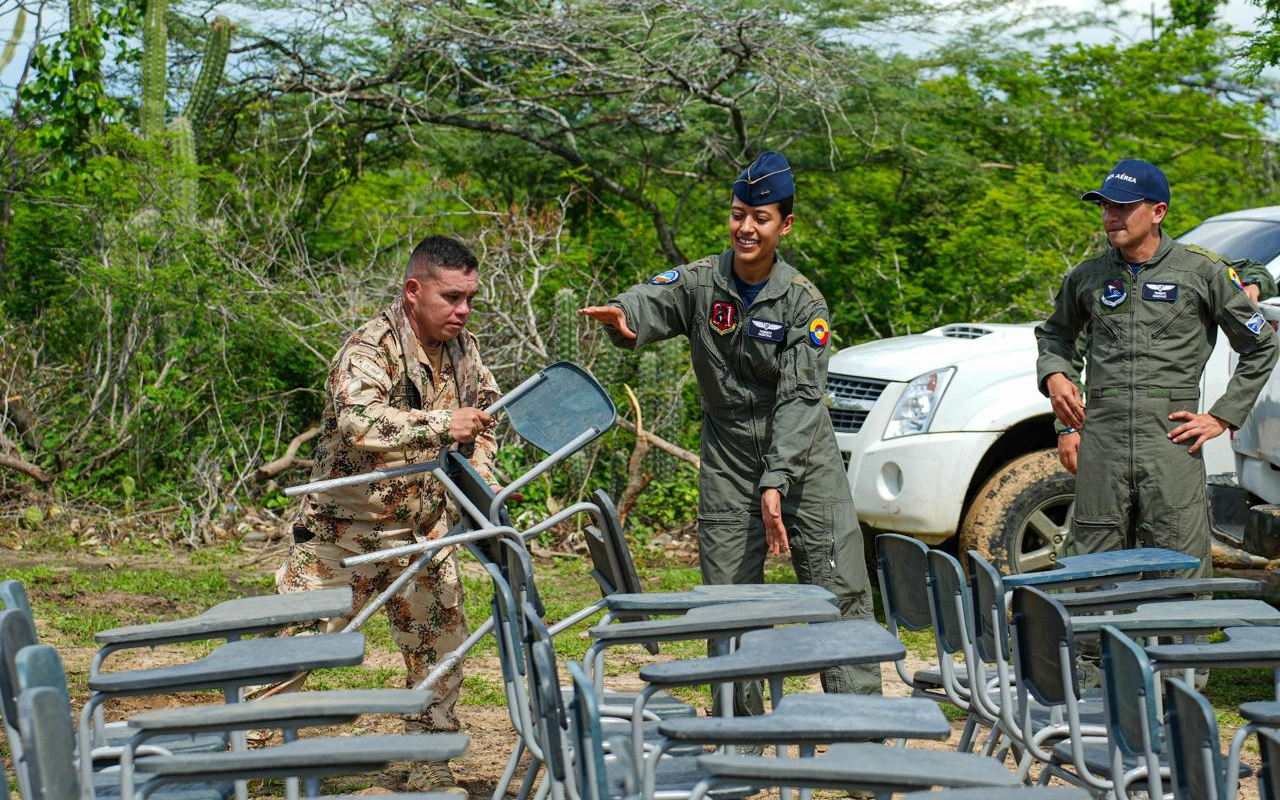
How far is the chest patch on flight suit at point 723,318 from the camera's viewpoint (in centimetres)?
494

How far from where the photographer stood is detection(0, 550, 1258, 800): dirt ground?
4.85 m

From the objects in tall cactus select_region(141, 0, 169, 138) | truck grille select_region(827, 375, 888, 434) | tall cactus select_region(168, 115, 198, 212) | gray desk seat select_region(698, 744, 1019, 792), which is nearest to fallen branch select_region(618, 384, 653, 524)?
truck grille select_region(827, 375, 888, 434)

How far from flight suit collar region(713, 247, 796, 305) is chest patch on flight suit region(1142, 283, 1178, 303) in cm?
134

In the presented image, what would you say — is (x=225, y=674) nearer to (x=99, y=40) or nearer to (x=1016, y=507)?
(x=1016, y=507)

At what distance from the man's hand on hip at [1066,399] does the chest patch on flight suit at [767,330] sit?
51.2 inches

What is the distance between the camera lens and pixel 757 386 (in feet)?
16.3

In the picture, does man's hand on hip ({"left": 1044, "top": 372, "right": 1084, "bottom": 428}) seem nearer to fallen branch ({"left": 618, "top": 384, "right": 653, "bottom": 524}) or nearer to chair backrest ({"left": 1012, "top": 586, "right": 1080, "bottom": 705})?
chair backrest ({"left": 1012, "top": 586, "right": 1080, "bottom": 705})

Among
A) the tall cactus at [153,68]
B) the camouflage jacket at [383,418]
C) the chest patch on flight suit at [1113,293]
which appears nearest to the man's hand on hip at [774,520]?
the camouflage jacket at [383,418]

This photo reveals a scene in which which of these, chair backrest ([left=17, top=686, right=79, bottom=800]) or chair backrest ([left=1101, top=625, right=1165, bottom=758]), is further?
chair backrest ([left=1101, top=625, right=1165, bottom=758])

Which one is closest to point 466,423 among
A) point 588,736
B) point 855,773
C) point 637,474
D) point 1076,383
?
point 588,736

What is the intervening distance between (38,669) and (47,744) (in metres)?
0.30

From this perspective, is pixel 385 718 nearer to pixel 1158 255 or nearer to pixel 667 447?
pixel 1158 255

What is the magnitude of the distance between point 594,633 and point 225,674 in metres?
0.81

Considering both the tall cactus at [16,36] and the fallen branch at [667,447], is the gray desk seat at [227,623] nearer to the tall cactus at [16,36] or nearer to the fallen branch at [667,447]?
the fallen branch at [667,447]
